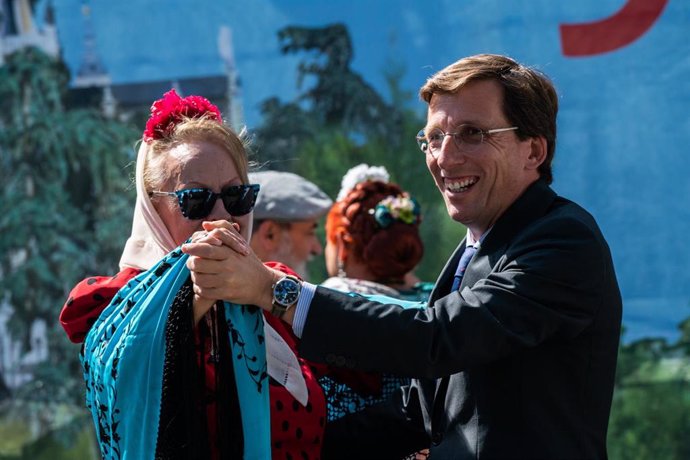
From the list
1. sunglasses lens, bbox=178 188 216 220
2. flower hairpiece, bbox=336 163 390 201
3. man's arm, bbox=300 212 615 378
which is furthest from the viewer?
flower hairpiece, bbox=336 163 390 201

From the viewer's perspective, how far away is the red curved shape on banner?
4824 millimetres

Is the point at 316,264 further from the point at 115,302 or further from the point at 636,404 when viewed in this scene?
the point at 115,302

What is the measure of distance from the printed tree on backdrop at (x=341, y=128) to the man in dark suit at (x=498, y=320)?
2.74 meters

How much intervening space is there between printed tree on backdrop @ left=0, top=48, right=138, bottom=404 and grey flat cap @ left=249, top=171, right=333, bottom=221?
55.7 inches

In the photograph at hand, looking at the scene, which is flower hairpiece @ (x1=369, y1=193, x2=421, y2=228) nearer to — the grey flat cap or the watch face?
the grey flat cap

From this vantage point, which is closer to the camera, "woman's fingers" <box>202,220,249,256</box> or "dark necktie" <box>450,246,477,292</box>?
"woman's fingers" <box>202,220,249,256</box>

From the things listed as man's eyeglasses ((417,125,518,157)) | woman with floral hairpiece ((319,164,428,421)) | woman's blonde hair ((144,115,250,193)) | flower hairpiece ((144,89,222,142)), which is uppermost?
flower hairpiece ((144,89,222,142))

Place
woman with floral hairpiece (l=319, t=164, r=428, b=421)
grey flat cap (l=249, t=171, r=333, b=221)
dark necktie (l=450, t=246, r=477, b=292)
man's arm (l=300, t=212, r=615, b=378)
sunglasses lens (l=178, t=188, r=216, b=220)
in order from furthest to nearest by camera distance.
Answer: grey flat cap (l=249, t=171, r=333, b=221), woman with floral hairpiece (l=319, t=164, r=428, b=421), dark necktie (l=450, t=246, r=477, b=292), sunglasses lens (l=178, t=188, r=216, b=220), man's arm (l=300, t=212, r=615, b=378)

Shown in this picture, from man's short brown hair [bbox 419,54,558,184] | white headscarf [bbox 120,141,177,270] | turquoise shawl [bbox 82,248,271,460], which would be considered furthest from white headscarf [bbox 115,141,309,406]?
man's short brown hair [bbox 419,54,558,184]

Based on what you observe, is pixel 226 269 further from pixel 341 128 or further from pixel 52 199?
pixel 52 199

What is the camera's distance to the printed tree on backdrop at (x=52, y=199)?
5.46 metres

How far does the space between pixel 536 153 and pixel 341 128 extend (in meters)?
2.90

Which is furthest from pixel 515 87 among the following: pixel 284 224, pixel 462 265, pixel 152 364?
pixel 284 224

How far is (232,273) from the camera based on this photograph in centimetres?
220
